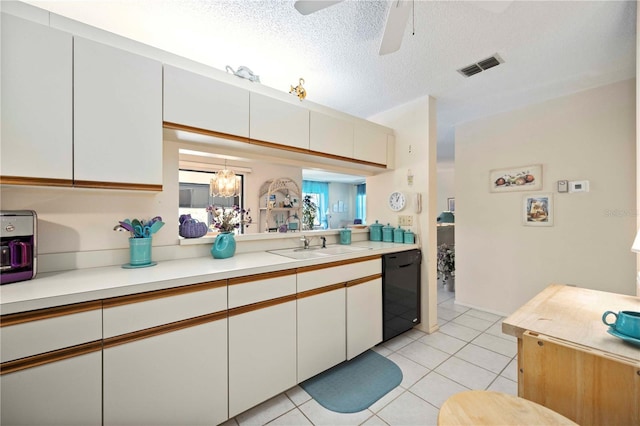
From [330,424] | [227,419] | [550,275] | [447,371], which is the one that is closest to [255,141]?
[227,419]

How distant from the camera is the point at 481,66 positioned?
220 centimetres

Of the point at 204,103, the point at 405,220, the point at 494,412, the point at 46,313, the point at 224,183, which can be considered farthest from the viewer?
the point at 405,220

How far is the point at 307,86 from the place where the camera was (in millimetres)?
2521

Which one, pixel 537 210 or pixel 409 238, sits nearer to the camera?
pixel 409 238

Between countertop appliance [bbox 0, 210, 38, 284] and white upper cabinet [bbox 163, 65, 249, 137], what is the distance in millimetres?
851

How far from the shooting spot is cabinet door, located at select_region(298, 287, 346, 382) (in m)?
1.76

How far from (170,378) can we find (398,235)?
2294 mm

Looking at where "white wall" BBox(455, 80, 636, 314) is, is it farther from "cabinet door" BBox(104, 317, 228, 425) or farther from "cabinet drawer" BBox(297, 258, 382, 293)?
"cabinet door" BBox(104, 317, 228, 425)

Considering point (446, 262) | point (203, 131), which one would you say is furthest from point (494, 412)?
point (446, 262)

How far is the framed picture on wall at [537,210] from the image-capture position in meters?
2.78

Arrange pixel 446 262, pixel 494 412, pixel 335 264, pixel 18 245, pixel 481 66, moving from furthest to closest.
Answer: pixel 446 262
pixel 481 66
pixel 335 264
pixel 18 245
pixel 494 412

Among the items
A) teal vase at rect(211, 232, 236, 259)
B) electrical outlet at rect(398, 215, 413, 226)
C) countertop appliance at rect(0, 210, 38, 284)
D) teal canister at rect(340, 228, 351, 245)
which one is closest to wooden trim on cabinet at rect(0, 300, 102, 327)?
countertop appliance at rect(0, 210, 38, 284)

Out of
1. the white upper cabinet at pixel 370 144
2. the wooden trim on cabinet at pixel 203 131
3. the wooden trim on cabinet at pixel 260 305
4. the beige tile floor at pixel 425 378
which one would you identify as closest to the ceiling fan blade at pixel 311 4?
the wooden trim on cabinet at pixel 203 131

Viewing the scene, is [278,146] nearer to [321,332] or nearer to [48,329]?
[321,332]
